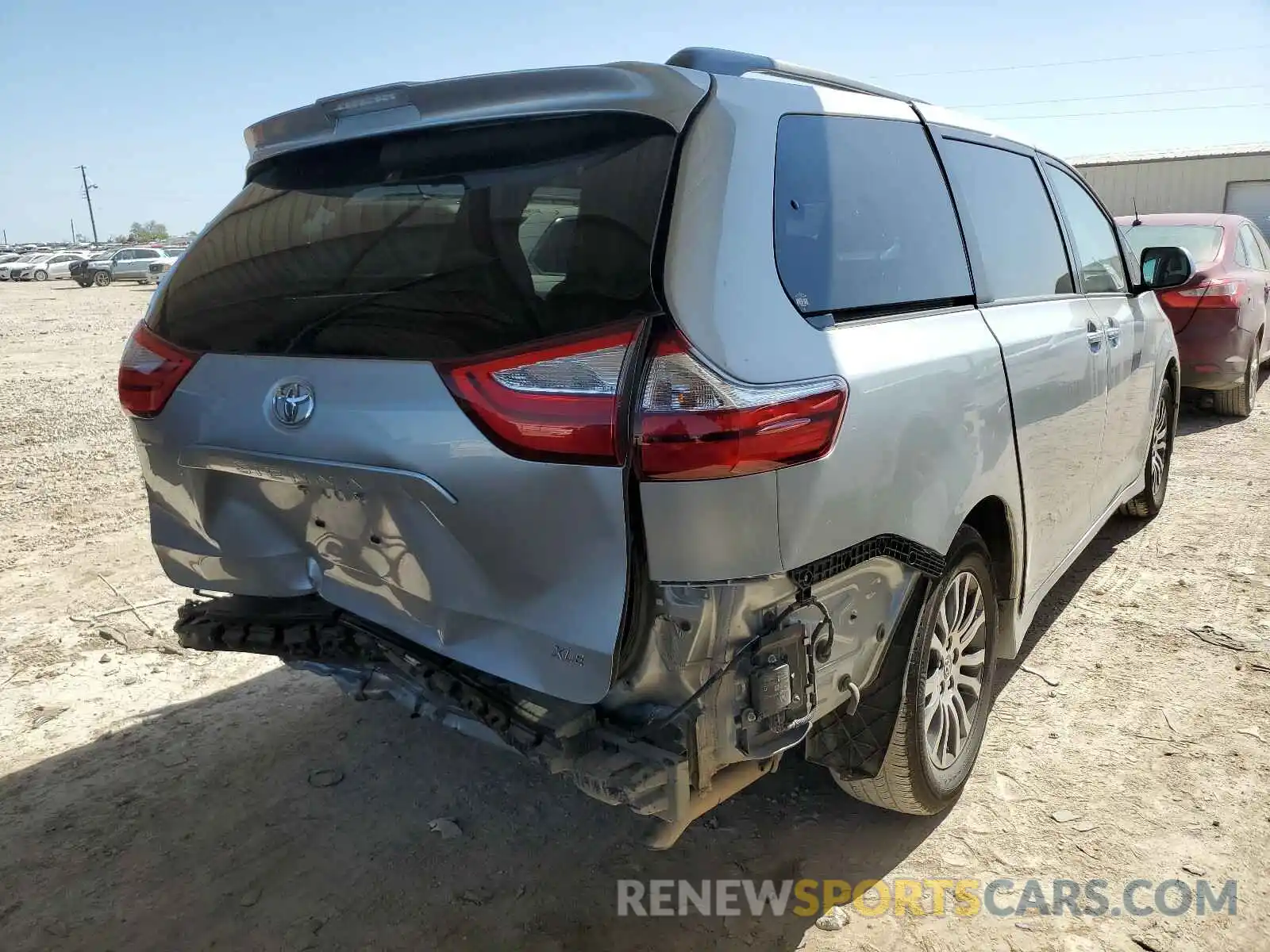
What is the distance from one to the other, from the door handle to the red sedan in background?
3961 millimetres

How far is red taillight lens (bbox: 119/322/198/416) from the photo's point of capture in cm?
251

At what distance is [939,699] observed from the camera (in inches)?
107

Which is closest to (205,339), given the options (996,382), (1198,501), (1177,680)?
(996,382)

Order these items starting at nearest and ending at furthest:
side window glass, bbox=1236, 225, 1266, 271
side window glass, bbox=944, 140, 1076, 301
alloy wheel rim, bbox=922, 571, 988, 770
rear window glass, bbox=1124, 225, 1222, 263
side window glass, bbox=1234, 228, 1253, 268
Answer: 1. alloy wheel rim, bbox=922, 571, 988, 770
2. side window glass, bbox=944, 140, 1076, 301
3. rear window glass, bbox=1124, 225, 1222, 263
4. side window glass, bbox=1234, 228, 1253, 268
5. side window glass, bbox=1236, 225, 1266, 271

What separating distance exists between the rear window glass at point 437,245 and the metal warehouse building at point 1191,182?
27.4 metres

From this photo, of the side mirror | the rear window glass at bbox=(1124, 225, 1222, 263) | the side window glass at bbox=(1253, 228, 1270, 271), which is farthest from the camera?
the side window glass at bbox=(1253, 228, 1270, 271)

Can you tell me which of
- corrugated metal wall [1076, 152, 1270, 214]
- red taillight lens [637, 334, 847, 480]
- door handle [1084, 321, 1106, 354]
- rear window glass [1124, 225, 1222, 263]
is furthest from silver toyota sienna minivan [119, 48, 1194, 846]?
corrugated metal wall [1076, 152, 1270, 214]

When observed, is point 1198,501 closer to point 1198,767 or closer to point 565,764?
point 1198,767

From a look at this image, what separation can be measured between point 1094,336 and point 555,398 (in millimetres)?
2596

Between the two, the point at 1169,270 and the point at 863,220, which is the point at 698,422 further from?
the point at 1169,270

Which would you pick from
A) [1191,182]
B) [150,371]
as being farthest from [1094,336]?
[1191,182]

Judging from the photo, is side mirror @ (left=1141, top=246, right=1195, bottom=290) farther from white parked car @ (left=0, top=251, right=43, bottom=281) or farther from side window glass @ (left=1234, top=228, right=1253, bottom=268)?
white parked car @ (left=0, top=251, right=43, bottom=281)

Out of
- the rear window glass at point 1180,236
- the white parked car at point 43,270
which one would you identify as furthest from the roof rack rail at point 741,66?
Result: the white parked car at point 43,270

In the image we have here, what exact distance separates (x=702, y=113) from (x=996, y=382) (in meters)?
1.24
